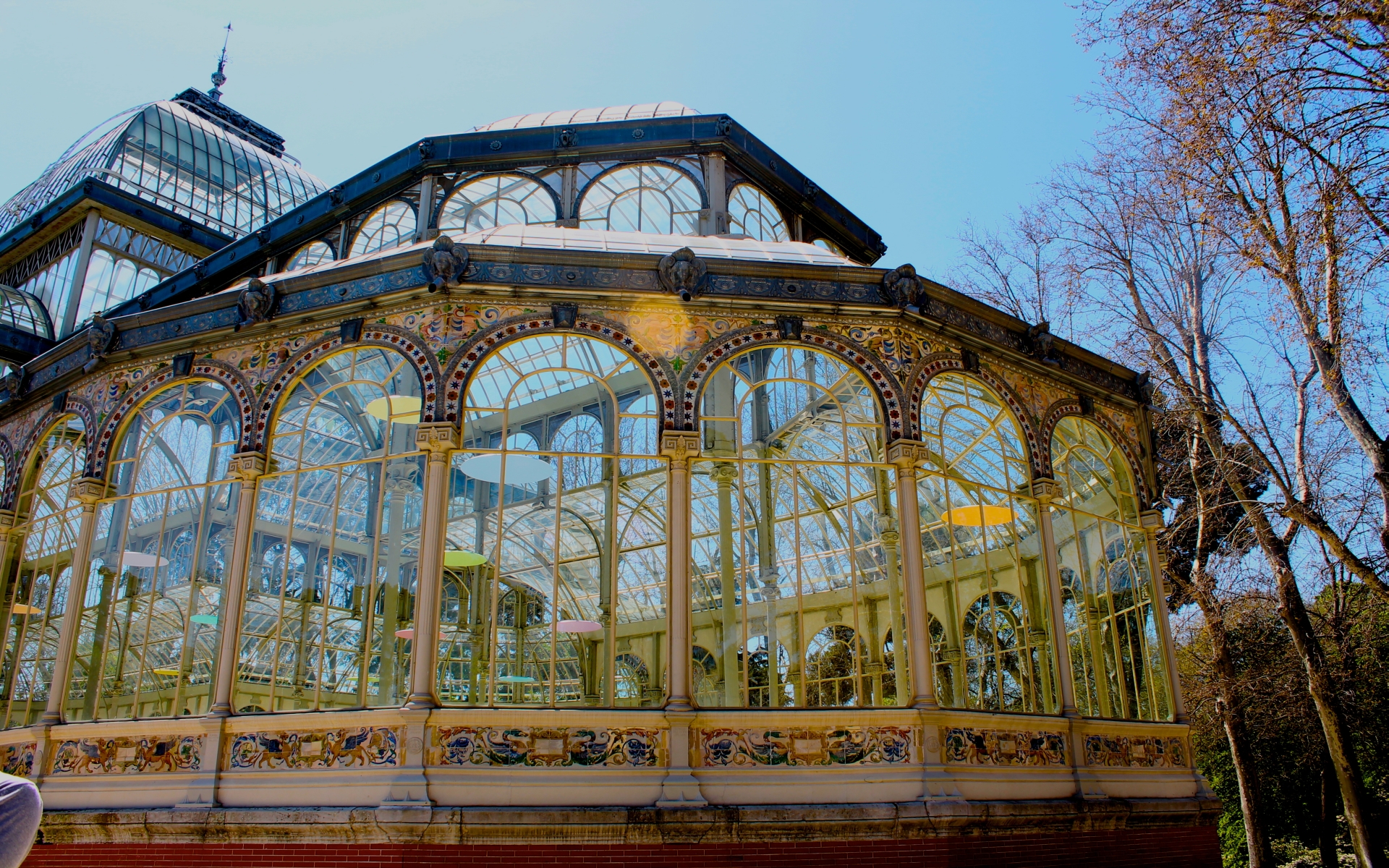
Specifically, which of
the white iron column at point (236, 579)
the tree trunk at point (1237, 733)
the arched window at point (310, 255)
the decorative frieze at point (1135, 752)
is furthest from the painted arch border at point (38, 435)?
the tree trunk at point (1237, 733)

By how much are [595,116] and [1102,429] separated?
1020cm

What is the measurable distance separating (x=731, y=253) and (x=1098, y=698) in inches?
300

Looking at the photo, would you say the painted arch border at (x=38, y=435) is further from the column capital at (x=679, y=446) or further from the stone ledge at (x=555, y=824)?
the column capital at (x=679, y=446)

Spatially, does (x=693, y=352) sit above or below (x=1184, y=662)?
above

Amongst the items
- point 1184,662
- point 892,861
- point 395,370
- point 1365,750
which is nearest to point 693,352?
point 395,370

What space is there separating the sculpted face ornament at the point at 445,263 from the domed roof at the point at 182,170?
1638cm

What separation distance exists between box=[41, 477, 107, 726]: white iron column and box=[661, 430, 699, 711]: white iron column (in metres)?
7.45

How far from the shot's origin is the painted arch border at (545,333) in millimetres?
12086

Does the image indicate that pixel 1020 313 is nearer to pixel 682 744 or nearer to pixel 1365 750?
pixel 1365 750

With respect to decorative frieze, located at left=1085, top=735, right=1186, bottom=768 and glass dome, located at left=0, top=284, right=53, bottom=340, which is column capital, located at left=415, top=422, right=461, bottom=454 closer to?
decorative frieze, located at left=1085, top=735, right=1186, bottom=768

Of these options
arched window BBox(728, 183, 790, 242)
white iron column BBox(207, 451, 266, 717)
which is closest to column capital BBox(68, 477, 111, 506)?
white iron column BBox(207, 451, 266, 717)

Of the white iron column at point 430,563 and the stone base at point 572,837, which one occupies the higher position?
the white iron column at point 430,563

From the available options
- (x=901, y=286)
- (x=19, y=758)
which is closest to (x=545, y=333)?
(x=901, y=286)

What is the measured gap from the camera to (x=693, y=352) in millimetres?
12398
